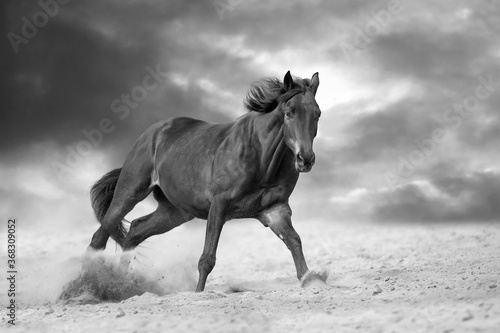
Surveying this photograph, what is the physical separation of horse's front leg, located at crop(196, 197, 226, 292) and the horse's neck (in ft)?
2.03

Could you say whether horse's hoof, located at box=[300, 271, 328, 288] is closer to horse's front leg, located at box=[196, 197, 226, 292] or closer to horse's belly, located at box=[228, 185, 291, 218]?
horse's belly, located at box=[228, 185, 291, 218]

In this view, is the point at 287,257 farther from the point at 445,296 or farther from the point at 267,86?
the point at 445,296

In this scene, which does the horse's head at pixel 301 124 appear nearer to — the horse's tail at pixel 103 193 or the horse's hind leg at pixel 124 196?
the horse's hind leg at pixel 124 196

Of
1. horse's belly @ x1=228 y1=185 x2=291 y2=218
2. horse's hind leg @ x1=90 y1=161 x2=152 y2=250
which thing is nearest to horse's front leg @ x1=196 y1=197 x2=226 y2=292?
horse's belly @ x1=228 y1=185 x2=291 y2=218

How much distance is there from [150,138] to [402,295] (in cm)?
466

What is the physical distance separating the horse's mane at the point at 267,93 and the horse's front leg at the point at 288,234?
1122 millimetres

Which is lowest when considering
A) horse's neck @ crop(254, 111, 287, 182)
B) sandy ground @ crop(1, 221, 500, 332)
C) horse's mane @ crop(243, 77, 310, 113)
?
sandy ground @ crop(1, 221, 500, 332)

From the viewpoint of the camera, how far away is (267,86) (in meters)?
7.93

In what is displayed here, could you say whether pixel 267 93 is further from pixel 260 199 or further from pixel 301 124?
pixel 260 199

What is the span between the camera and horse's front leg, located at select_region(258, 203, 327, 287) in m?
7.61

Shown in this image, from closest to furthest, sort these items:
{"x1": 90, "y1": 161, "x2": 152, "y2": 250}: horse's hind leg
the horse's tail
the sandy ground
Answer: the sandy ground
{"x1": 90, "y1": 161, "x2": 152, "y2": 250}: horse's hind leg
the horse's tail

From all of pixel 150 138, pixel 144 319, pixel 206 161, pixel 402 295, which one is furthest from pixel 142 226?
pixel 402 295

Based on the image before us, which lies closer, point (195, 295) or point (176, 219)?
point (195, 295)

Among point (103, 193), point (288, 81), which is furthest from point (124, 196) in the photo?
point (288, 81)
